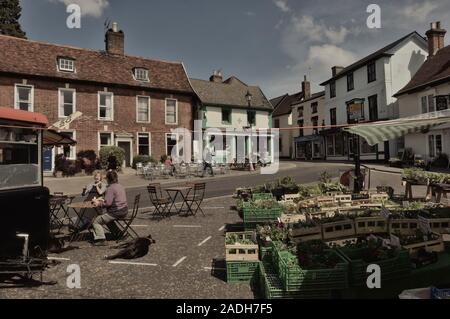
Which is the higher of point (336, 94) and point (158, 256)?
point (336, 94)

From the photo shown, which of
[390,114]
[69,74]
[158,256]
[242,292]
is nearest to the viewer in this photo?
[242,292]

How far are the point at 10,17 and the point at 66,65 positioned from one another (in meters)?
22.3

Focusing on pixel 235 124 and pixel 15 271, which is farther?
pixel 235 124

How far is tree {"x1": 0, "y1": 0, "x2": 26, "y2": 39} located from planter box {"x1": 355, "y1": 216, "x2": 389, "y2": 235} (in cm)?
4571

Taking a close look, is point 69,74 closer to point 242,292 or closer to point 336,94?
point 242,292

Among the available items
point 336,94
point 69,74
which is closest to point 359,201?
point 69,74

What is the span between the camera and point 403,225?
619cm

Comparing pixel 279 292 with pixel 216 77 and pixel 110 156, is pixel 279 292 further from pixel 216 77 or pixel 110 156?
pixel 216 77

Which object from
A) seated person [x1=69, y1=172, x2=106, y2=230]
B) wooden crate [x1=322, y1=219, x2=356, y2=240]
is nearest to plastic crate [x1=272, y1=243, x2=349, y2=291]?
wooden crate [x1=322, y1=219, x2=356, y2=240]

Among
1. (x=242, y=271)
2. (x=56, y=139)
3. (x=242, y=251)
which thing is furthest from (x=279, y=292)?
(x=56, y=139)

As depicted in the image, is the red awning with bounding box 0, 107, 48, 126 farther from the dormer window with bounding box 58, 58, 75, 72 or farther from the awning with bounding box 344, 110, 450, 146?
the dormer window with bounding box 58, 58, 75, 72

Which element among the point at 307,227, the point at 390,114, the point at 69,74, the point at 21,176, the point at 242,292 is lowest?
the point at 242,292

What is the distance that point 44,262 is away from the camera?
5.85 meters
